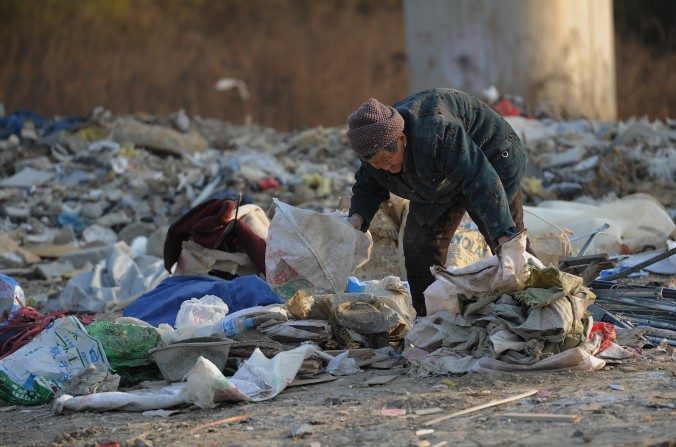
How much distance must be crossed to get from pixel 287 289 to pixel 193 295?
70cm

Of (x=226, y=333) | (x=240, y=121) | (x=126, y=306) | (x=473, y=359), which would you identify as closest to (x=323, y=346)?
(x=226, y=333)

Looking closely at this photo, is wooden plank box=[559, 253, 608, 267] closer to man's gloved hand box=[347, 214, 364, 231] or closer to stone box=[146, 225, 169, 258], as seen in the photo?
man's gloved hand box=[347, 214, 364, 231]

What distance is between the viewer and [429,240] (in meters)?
5.88

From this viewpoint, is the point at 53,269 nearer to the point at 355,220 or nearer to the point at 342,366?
the point at 355,220

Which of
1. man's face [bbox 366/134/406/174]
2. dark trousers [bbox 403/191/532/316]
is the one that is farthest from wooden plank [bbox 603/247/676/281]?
man's face [bbox 366/134/406/174]

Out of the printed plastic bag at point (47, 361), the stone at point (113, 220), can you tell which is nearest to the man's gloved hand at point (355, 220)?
the printed plastic bag at point (47, 361)

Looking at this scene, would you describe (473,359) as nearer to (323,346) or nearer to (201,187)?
(323,346)

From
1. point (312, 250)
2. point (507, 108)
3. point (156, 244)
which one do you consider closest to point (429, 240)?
point (312, 250)

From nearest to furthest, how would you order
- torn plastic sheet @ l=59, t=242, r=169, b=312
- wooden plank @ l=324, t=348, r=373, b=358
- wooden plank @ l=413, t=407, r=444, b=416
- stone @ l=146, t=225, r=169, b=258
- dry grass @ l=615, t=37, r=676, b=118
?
wooden plank @ l=413, t=407, r=444, b=416, wooden plank @ l=324, t=348, r=373, b=358, torn plastic sheet @ l=59, t=242, r=169, b=312, stone @ l=146, t=225, r=169, b=258, dry grass @ l=615, t=37, r=676, b=118

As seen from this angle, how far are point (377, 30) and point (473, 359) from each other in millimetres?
17126

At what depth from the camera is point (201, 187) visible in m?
11.3

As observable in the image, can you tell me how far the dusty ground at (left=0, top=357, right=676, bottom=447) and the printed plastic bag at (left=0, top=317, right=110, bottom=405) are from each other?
3.7 inches

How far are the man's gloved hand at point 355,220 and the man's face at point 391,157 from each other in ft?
1.95

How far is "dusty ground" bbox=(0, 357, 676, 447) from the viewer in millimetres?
4199
